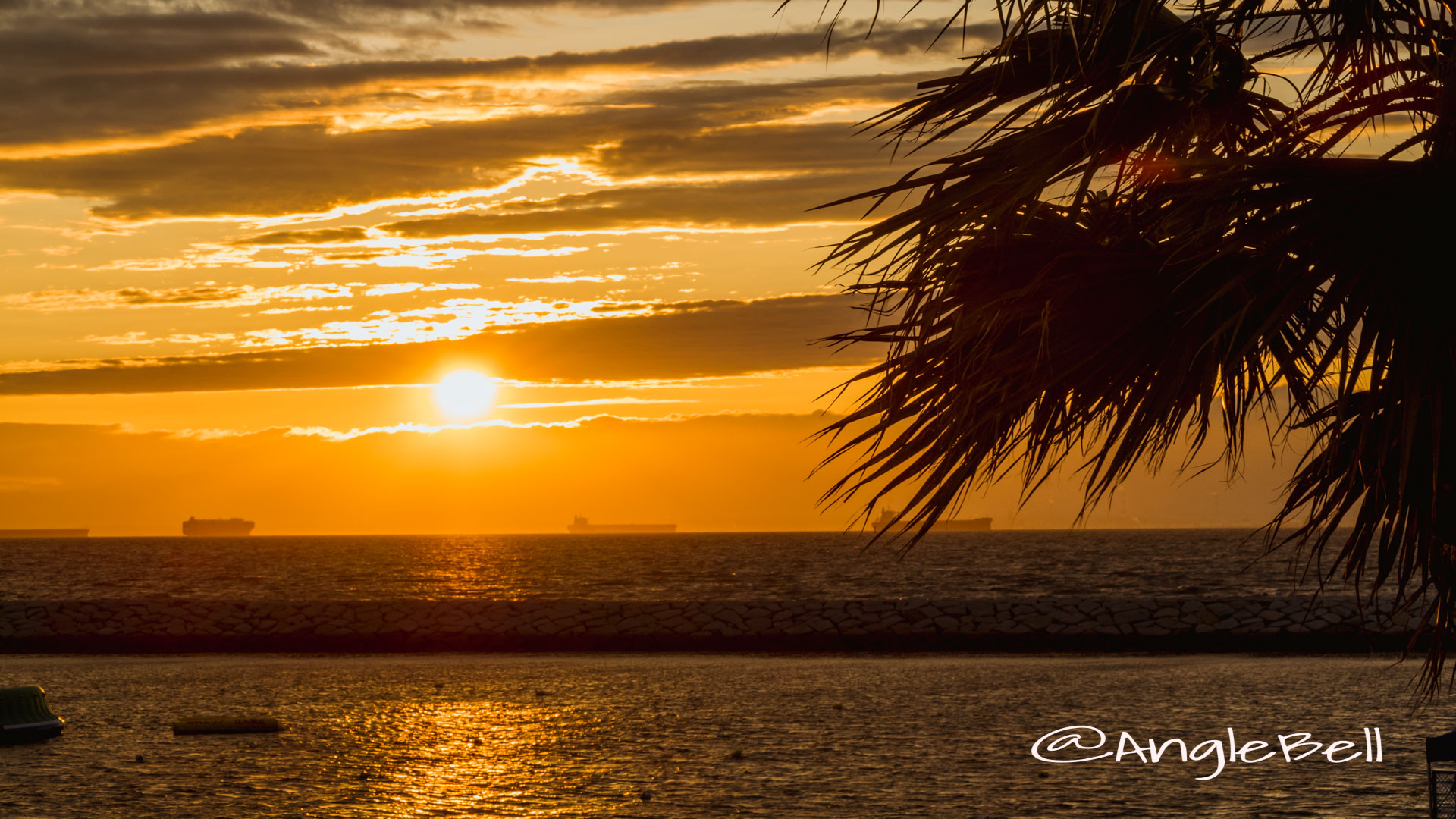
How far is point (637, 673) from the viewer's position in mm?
17500

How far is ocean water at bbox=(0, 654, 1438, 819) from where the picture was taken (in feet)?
27.2

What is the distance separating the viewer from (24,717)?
1158 cm

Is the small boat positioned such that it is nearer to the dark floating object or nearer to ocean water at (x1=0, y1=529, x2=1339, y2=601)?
the dark floating object

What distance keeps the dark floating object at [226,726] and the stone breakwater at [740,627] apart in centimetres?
1085

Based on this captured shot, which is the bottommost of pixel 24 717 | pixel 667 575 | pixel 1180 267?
pixel 667 575

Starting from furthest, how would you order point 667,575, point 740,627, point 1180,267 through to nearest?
1. point 667,575
2. point 740,627
3. point 1180,267

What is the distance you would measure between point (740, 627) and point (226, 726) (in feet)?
41.0

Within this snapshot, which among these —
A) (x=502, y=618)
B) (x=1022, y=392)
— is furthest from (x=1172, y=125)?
(x=502, y=618)

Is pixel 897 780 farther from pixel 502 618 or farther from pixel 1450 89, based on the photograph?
pixel 502 618
